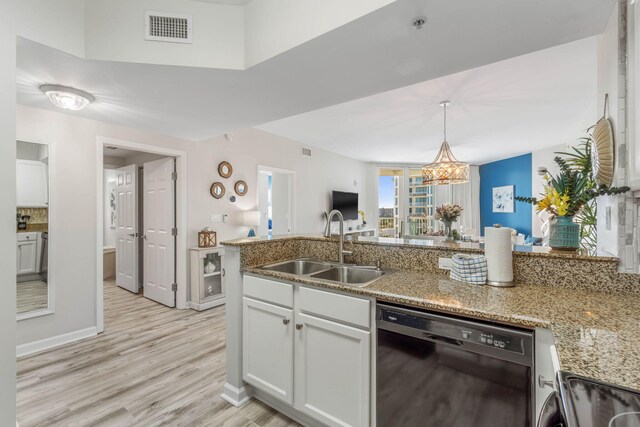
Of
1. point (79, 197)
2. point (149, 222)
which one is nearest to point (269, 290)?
point (79, 197)

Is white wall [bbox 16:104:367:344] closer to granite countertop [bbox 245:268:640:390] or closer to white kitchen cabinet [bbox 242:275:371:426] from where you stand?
white kitchen cabinet [bbox 242:275:371:426]

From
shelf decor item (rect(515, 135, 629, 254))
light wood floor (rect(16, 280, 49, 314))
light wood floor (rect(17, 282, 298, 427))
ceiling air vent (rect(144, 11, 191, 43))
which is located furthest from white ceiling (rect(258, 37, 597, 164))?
light wood floor (rect(16, 280, 49, 314))

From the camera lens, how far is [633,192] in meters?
1.28

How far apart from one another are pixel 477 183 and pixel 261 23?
7.67 metres

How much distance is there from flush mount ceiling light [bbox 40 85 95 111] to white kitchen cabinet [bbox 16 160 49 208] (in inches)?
33.3

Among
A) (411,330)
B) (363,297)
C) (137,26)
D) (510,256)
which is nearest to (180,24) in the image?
(137,26)

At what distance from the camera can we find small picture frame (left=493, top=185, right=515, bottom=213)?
22.6 ft

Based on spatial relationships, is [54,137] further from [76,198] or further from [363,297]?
[363,297]

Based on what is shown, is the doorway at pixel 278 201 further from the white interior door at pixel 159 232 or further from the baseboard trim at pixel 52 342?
the baseboard trim at pixel 52 342

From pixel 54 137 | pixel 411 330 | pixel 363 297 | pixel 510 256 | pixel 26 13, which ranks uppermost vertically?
pixel 26 13

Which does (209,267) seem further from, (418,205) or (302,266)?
(418,205)

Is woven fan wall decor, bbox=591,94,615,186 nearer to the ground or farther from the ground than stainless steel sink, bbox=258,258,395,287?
farther from the ground

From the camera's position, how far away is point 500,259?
1536 mm

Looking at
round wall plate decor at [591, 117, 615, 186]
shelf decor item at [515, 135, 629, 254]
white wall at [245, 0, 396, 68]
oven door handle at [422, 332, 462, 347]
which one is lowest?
oven door handle at [422, 332, 462, 347]
